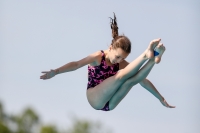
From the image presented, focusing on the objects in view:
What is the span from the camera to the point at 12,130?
6656 centimetres

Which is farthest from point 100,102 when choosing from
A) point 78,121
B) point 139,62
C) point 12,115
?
point 12,115

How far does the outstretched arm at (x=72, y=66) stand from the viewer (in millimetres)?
14759

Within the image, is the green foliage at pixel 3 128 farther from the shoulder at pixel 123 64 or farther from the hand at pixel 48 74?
the hand at pixel 48 74

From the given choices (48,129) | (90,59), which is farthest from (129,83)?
(48,129)

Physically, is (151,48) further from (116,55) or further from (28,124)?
(28,124)

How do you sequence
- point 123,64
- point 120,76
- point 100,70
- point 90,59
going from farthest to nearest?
point 123,64, point 100,70, point 90,59, point 120,76

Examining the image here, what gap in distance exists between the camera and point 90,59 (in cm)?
1556

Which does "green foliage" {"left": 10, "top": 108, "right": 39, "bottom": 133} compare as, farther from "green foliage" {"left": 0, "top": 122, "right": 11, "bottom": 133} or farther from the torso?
the torso

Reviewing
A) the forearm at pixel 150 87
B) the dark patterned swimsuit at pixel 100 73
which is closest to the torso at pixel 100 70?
the dark patterned swimsuit at pixel 100 73

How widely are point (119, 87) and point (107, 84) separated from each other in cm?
23

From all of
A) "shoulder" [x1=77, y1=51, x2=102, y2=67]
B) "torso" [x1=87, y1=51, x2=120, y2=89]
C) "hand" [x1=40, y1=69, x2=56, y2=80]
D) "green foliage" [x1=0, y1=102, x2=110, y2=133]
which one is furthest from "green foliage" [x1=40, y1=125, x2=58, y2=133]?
"hand" [x1=40, y1=69, x2=56, y2=80]

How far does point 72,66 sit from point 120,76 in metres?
0.84

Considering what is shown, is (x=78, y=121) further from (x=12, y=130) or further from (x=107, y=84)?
(x=107, y=84)

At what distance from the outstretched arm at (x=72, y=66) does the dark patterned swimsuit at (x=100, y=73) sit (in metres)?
0.23
